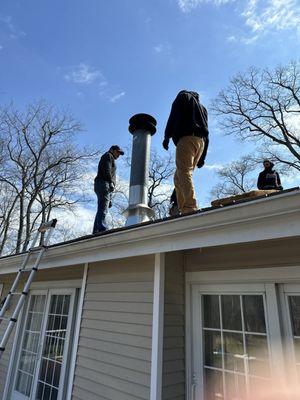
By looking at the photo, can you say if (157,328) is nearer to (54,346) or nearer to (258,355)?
(258,355)

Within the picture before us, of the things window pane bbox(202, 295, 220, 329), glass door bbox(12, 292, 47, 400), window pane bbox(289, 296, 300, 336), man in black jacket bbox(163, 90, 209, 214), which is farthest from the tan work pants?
glass door bbox(12, 292, 47, 400)

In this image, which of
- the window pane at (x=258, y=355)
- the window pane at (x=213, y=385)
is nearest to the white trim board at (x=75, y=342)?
the window pane at (x=213, y=385)

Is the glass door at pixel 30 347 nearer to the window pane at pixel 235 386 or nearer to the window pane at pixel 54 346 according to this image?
the window pane at pixel 54 346

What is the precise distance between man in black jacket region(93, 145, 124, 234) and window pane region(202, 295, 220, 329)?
224 centimetres

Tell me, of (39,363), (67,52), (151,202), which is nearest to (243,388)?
(39,363)

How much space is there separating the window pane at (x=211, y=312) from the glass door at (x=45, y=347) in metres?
1.92

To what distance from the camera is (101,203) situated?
4.45 m

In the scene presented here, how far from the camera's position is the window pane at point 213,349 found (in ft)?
7.54

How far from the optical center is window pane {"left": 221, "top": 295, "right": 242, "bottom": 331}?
225 cm

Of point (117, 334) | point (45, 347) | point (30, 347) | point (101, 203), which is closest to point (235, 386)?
point (117, 334)

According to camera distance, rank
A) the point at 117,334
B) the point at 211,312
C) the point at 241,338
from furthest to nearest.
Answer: the point at 117,334
the point at 211,312
the point at 241,338

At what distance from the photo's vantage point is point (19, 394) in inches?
166

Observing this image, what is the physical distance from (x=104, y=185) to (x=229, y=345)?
2965 mm

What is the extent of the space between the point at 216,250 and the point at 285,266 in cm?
58
